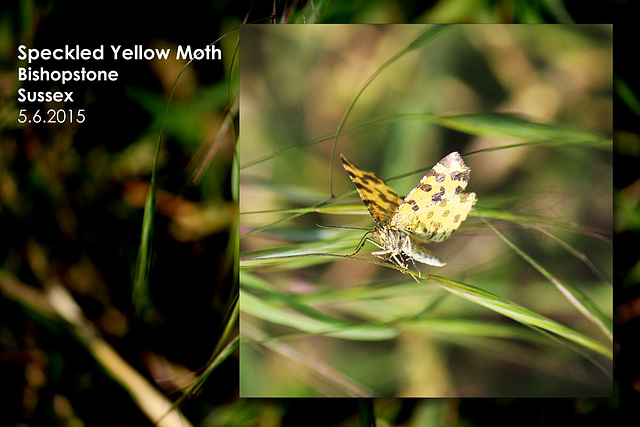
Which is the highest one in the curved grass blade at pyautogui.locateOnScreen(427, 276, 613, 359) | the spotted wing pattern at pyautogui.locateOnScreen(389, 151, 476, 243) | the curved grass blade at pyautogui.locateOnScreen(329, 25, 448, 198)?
the curved grass blade at pyautogui.locateOnScreen(329, 25, 448, 198)

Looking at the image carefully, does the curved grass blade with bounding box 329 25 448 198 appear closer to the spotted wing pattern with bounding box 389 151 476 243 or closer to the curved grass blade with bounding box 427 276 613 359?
the spotted wing pattern with bounding box 389 151 476 243

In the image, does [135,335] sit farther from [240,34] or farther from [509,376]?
[509,376]

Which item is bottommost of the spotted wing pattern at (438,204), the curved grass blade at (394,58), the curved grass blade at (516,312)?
the curved grass blade at (516,312)

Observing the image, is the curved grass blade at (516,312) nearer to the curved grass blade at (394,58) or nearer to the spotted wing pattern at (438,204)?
the spotted wing pattern at (438,204)

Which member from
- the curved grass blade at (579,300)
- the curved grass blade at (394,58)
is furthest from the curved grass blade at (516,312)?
the curved grass blade at (394,58)

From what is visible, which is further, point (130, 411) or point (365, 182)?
point (130, 411)

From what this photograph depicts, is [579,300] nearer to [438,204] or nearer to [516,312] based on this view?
[516,312]

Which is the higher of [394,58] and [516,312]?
[394,58]

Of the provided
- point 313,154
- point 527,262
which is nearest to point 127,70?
point 313,154

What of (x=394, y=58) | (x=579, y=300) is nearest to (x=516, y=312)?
(x=579, y=300)

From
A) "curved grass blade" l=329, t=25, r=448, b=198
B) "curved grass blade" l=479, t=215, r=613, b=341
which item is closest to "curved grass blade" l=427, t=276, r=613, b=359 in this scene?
"curved grass blade" l=479, t=215, r=613, b=341

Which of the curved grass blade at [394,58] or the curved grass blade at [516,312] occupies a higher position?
the curved grass blade at [394,58]
